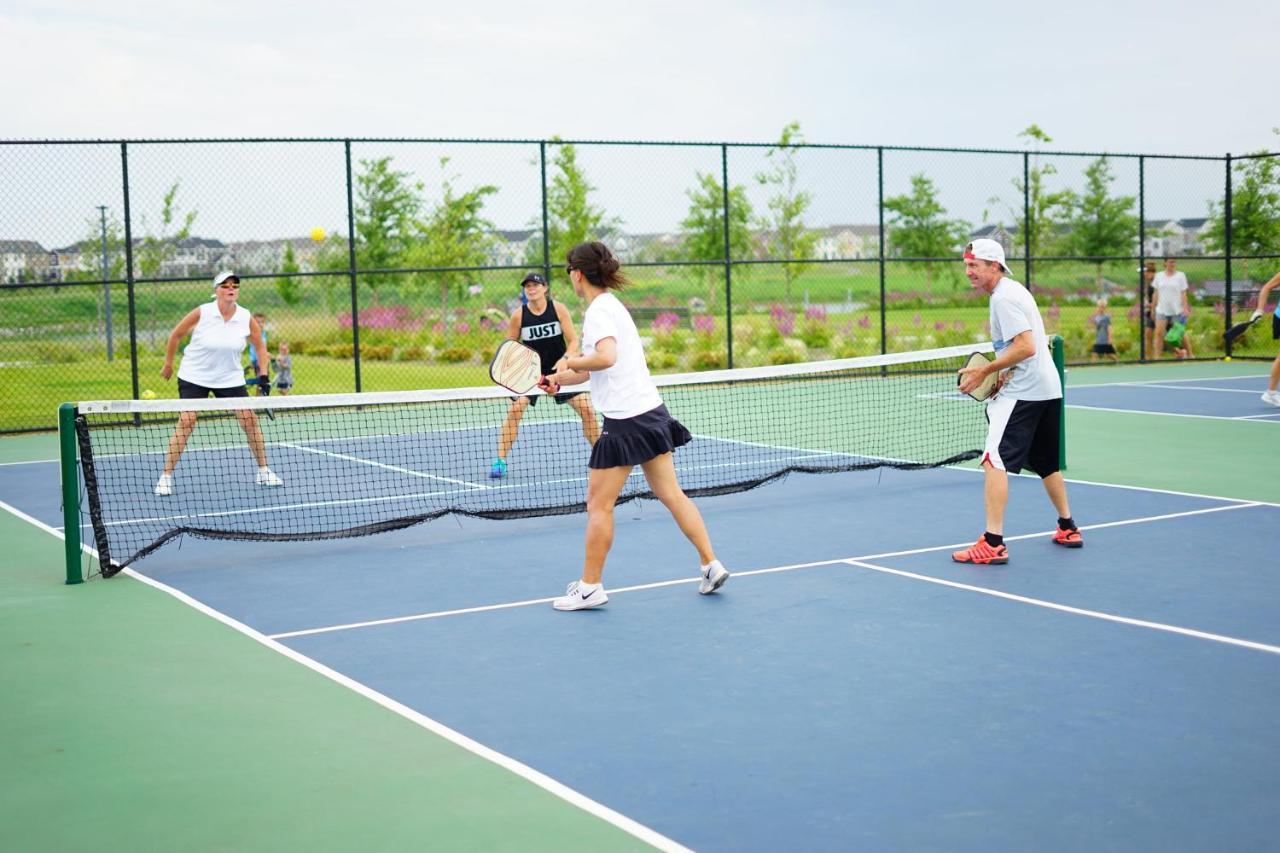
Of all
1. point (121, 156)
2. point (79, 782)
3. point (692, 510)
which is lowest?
point (79, 782)

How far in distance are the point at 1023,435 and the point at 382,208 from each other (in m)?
18.5

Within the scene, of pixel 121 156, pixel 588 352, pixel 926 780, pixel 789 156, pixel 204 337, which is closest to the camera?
pixel 926 780

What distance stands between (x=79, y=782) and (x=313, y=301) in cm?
2676

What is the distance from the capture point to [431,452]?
41.9 feet

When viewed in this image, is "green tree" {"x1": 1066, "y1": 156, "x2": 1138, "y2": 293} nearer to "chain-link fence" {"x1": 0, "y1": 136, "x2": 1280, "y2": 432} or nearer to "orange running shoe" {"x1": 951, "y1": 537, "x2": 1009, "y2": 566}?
"chain-link fence" {"x1": 0, "y1": 136, "x2": 1280, "y2": 432}

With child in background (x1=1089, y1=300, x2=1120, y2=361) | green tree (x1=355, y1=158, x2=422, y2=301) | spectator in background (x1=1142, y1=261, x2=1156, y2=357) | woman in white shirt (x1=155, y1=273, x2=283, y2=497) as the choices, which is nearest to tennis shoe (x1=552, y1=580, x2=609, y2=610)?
woman in white shirt (x1=155, y1=273, x2=283, y2=497)

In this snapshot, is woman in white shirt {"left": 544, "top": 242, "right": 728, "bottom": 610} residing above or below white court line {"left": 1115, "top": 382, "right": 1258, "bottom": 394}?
above

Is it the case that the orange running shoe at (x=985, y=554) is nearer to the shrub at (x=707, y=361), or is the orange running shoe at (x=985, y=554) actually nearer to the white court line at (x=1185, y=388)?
the white court line at (x=1185, y=388)

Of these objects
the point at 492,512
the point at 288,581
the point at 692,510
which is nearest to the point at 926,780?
the point at 692,510

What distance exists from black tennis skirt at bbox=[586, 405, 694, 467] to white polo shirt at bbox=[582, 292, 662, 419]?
0.04 metres

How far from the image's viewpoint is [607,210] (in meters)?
25.3

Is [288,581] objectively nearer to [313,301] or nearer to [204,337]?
[204,337]

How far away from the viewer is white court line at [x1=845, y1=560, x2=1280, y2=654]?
18.9 feet

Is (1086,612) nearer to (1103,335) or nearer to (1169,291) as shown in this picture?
(1169,291)
